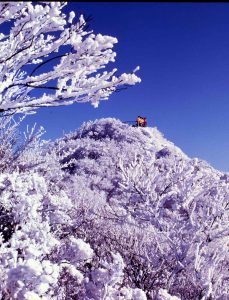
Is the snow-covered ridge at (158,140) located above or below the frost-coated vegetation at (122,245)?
above

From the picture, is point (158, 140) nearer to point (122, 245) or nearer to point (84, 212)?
point (84, 212)

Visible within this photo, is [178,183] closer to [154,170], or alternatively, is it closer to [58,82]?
[154,170]

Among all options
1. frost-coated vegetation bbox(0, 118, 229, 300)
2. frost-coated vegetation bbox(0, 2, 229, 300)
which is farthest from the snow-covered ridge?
frost-coated vegetation bbox(0, 118, 229, 300)

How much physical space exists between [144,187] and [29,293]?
4.07 meters

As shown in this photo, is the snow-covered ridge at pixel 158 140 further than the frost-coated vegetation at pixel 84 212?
Yes

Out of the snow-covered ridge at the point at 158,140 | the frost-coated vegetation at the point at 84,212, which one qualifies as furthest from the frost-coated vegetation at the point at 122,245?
the snow-covered ridge at the point at 158,140

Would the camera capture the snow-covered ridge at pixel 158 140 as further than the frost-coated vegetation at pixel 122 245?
Yes

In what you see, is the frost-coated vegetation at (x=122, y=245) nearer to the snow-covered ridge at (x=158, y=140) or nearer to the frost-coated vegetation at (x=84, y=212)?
the frost-coated vegetation at (x=84, y=212)

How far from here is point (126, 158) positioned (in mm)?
24406

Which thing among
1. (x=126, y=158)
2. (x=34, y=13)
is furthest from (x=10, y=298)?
(x=126, y=158)

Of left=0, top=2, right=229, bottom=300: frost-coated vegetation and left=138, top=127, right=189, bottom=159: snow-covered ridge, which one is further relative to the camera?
left=138, top=127, right=189, bottom=159: snow-covered ridge

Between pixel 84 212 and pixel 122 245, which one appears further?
pixel 84 212

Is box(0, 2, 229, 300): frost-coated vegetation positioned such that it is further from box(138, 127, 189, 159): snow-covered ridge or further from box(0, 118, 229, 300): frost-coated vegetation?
box(138, 127, 189, 159): snow-covered ridge

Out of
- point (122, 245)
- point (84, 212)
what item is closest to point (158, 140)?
point (84, 212)
